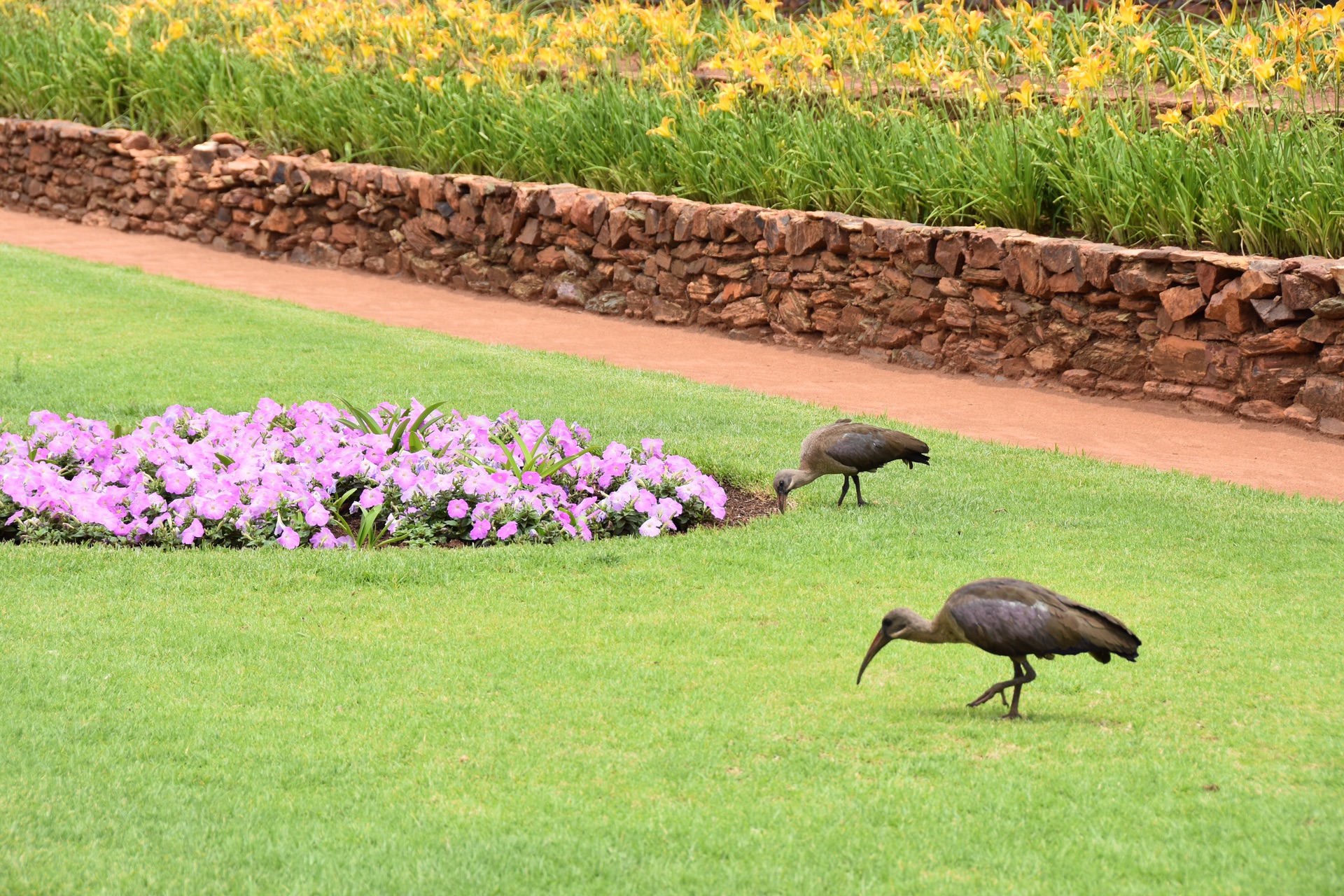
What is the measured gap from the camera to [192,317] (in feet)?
35.4

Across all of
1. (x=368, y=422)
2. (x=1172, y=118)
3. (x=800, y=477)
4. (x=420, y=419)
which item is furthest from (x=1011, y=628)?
(x=1172, y=118)

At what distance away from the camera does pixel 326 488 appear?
6.09 meters

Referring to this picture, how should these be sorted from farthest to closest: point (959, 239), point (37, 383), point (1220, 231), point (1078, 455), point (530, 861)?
1. point (959, 239)
2. point (1220, 231)
3. point (37, 383)
4. point (1078, 455)
5. point (530, 861)

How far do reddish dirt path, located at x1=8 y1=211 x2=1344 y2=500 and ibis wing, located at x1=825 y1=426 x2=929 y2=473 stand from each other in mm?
2498

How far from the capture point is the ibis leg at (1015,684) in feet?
12.6

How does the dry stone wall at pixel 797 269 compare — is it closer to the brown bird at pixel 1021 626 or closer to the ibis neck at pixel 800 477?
the ibis neck at pixel 800 477

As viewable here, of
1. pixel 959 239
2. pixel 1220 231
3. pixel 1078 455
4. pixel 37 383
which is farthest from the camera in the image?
pixel 959 239

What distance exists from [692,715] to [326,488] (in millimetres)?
2572

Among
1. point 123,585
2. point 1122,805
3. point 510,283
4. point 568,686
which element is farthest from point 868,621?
point 510,283

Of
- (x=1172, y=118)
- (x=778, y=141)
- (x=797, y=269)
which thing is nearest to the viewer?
(x=1172, y=118)

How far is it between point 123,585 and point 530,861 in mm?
2528

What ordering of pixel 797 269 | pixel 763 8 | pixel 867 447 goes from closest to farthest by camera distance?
pixel 867 447, pixel 797 269, pixel 763 8

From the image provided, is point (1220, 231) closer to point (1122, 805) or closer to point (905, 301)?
point (905, 301)

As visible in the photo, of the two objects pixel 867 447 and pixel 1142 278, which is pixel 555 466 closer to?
pixel 867 447
